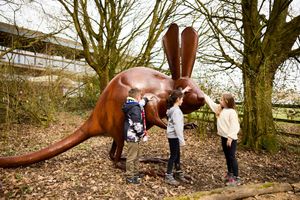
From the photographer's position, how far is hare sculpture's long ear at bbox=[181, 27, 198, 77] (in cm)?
369

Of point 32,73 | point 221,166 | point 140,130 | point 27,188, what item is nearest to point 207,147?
point 221,166

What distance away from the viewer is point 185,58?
12.4ft

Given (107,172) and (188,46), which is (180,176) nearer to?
(107,172)

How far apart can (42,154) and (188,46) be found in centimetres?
270

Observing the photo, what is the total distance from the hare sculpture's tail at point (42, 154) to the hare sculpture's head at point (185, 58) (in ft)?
5.47

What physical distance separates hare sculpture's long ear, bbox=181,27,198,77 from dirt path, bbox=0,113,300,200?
169 cm

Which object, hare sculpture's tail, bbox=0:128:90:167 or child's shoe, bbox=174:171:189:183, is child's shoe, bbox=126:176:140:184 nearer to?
child's shoe, bbox=174:171:189:183

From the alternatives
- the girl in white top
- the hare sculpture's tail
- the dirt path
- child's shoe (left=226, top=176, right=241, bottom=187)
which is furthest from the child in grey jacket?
the hare sculpture's tail

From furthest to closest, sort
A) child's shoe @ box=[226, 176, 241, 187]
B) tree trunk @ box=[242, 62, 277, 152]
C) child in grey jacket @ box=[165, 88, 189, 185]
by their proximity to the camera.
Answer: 1. tree trunk @ box=[242, 62, 277, 152]
2. child's shoe @ box=[226, 176, 241, 187]
3. child in grey jacket @ box=[165, 88, 189, 185]

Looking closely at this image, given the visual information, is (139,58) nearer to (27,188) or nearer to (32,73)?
(32,73)

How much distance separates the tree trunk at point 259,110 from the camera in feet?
19.0

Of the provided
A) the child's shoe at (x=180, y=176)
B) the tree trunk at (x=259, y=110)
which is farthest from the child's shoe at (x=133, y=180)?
the tree trunk at (x=259, y=110)

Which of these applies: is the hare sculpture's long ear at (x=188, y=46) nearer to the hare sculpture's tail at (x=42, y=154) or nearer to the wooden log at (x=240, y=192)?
the wooden log at (x=240, y=192)

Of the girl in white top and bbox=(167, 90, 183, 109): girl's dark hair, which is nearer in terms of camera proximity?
bbox=(167, 90, 183, 109): girl's dark hair
